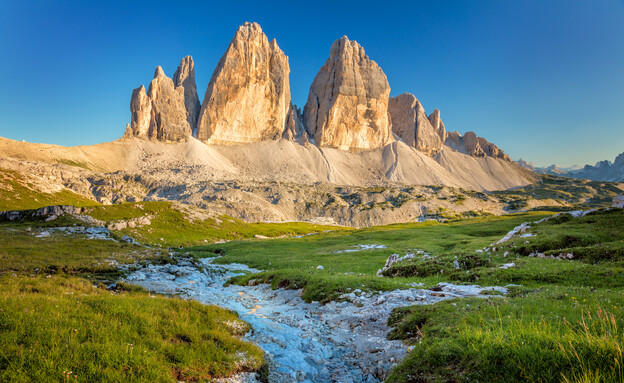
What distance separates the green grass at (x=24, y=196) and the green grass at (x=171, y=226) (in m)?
40.4

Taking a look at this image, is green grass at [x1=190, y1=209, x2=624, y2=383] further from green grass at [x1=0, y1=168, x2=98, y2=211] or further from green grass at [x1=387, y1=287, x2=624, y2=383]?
green grass at [x1=0, y1=168, x2=98, y2=211]

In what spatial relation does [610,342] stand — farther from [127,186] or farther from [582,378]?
[127,186]

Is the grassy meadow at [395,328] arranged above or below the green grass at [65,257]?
above

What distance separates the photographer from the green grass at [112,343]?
5660 mm

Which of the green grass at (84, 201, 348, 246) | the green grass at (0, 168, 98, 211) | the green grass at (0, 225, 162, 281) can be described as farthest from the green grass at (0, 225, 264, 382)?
the green grass at (0, 168, 98, 211)

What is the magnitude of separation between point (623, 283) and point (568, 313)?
25.2 ft

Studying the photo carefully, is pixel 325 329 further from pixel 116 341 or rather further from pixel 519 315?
pixel 116 341

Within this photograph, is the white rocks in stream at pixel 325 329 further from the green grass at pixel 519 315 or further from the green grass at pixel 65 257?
the green grass at pixel 65 257

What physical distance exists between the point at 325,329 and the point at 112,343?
8.16m

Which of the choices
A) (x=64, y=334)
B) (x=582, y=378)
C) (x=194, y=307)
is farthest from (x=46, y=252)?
(x=582, y=378)

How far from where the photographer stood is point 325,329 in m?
12.2

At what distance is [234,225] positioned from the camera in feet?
294

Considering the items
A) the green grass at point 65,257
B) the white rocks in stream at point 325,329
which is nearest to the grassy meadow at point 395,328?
the green grass at point 65,257

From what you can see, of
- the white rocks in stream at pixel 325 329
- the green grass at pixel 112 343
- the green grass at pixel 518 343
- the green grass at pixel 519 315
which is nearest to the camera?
the green grass at pixel 518 343
